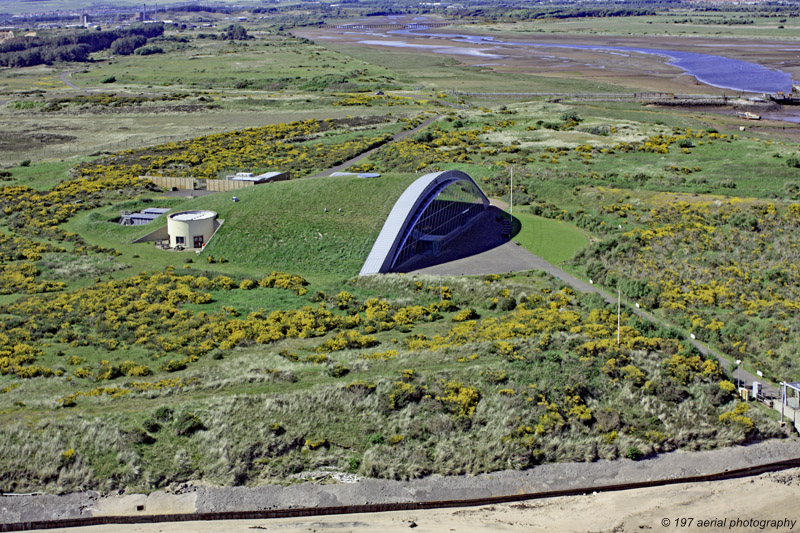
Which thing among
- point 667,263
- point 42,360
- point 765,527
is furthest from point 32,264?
point 765,527

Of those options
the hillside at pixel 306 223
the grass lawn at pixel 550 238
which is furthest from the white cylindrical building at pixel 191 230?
the grass lawn at pixel 550 238

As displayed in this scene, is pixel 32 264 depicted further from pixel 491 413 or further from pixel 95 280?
pixel 491 413

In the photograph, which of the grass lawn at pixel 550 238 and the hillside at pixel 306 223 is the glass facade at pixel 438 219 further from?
the grass lawn at pixel 550 238

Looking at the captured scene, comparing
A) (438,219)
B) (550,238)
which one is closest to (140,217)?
(438,219)

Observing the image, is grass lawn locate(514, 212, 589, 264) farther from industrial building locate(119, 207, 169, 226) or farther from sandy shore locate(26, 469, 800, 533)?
industrial building locate(119, 207, 169, 226)

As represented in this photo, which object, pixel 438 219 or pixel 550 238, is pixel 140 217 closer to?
pixel 438 219

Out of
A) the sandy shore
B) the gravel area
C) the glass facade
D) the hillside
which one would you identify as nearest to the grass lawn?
the glass facade
